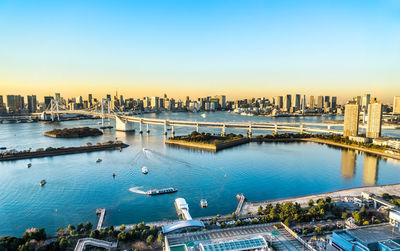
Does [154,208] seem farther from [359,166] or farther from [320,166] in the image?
[359,166]

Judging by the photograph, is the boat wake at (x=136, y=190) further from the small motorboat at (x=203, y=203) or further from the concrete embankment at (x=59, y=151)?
the concrete embankment at (x=59, y=151)

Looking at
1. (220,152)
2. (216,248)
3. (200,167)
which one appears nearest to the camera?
(216,248)

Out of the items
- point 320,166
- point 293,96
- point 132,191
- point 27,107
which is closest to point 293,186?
point 320,166

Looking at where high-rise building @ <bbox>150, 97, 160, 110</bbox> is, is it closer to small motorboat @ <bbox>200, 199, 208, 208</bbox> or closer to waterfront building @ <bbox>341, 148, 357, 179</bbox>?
waterfront building @ <bbox>341, 148, 357, 179</bbox>

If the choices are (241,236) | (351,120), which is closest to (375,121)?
(351,120)

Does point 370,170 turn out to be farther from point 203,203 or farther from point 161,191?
point 161,191

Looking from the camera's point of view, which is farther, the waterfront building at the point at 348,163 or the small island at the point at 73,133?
the small island at the point at 73,133

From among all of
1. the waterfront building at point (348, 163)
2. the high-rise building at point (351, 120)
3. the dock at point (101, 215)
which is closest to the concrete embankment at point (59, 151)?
the dock at point (101, 215)
